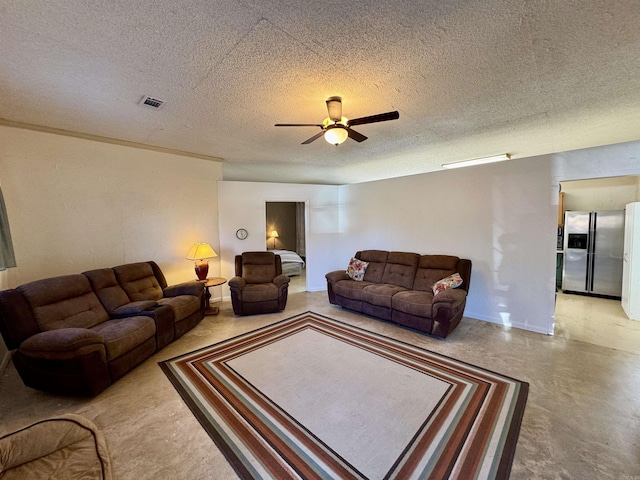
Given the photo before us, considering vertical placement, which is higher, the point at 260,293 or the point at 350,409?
the point at 260,293

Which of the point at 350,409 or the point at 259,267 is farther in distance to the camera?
the point at 259,267

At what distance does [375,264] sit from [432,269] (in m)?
1.03

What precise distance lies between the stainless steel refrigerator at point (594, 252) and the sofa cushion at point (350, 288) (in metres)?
4.37

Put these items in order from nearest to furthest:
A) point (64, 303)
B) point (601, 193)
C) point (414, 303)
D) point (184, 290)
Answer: point (64, 303), point (414, 303), point (184, 290), point (601, 193)

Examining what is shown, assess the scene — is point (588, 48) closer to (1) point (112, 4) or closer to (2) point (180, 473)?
(1) point (112, 4)

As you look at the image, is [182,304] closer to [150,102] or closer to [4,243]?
[4,243]

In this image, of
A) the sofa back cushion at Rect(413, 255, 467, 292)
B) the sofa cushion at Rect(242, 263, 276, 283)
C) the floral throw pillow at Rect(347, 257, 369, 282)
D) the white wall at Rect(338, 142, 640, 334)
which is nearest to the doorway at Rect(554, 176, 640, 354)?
the white wall at Rect(338, 142, 640, 334)

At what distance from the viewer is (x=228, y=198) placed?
5121 millimetres

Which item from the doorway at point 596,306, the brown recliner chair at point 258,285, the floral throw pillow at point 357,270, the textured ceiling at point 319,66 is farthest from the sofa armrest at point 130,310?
the doorway at point 596,306

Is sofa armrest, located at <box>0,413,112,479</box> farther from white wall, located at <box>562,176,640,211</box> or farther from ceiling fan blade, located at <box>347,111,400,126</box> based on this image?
white wall, located at <box>562,176,640,211</box>

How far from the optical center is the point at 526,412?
203 cm

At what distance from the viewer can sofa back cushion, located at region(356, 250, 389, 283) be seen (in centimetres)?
471

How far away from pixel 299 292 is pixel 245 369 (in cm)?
311

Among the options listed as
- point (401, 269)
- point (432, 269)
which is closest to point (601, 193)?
Result: point (432, 269)
